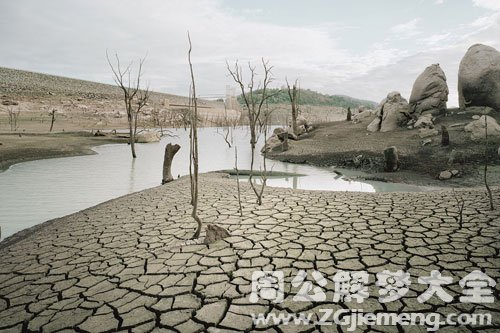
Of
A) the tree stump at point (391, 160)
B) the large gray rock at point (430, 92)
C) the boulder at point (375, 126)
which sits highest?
the large gray rock at point (430, 92)

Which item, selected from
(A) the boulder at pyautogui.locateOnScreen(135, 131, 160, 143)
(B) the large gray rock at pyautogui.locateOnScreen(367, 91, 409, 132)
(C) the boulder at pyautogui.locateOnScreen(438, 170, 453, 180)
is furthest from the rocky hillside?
(C) the boulder at pyautogui.locateOnScreen(438, 170, 453, 180)

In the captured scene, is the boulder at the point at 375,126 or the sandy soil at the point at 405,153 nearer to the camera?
the sandy soil at the point at 405,153

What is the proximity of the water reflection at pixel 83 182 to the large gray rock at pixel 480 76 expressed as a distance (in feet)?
32.3

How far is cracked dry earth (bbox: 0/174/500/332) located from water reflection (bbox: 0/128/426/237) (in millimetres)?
1674

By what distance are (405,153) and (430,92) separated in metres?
7.59

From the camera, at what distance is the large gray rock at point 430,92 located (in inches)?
725

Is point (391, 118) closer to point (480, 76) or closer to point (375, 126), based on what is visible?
point (375, 126)

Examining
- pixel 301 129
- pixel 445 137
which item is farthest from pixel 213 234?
pixel 301 129

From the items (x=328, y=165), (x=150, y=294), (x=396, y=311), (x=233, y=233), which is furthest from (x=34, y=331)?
(x=328, y=165)

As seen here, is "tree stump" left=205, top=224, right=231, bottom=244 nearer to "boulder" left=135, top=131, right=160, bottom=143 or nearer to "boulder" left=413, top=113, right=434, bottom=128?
"boulder" left=413, top=113, right=434, bottom=128

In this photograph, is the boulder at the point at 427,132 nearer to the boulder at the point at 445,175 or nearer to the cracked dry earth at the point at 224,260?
the boulder at the point at 445,175

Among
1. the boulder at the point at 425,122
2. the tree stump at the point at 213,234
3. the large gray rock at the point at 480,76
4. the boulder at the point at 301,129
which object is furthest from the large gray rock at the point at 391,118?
the tree stump at the point at 213,234

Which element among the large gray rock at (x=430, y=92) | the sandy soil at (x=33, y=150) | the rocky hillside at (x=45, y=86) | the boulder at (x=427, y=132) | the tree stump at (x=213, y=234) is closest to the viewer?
the tree stump at (x=213, y=234)

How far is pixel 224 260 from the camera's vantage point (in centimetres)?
367
